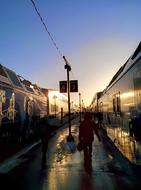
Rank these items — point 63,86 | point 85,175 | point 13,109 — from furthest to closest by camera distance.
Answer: point 63,86
point 13,109
point 85,175

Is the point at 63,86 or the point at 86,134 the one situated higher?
the point at 63,86

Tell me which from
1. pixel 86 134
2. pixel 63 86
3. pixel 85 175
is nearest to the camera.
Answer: pixel 85 175

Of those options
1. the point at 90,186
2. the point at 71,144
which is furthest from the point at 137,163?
the point at 71,144

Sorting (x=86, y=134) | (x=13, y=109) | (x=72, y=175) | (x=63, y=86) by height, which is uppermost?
(x=63, y=86)

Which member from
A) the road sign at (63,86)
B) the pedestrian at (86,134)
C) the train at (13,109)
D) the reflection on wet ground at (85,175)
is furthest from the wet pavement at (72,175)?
the road sign at (63,86)

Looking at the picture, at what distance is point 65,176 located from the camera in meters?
9.27

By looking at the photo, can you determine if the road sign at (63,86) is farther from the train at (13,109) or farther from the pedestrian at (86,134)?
the pedestrian at (86,134)

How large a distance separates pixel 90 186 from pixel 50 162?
4535 mm

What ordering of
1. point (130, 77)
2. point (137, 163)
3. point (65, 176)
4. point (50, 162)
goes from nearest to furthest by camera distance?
1. point (137, 163)
2. point (130, 77)
3. point (65, 176)
4. point (50, 162)

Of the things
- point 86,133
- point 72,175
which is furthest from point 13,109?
point 72,175

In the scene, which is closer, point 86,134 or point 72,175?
point 72,175

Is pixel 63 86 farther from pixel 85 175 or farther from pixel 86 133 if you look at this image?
pixel 85 175

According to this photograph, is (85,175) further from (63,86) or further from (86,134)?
(63,86)

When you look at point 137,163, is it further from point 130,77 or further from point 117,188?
point 130,77
